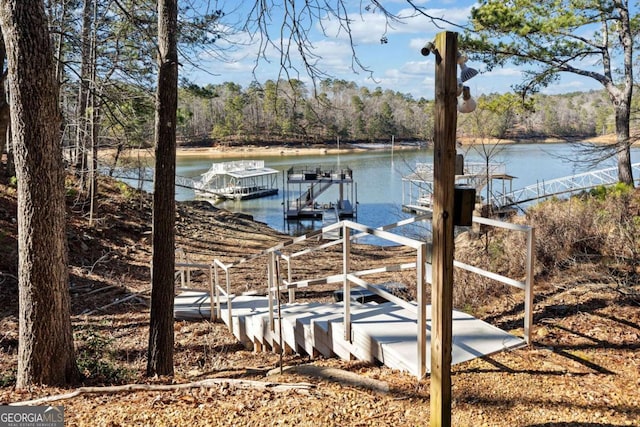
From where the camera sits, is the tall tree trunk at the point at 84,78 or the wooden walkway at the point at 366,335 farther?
the tall tree trunk at the point at 84,78

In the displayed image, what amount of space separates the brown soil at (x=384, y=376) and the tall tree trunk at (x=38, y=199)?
32 cm

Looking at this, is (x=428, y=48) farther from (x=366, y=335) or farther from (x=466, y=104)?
(x=366, y=335)

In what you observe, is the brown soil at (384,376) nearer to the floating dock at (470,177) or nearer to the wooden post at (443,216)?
the wooden post at (443,216)

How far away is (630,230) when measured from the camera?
6.86 meters

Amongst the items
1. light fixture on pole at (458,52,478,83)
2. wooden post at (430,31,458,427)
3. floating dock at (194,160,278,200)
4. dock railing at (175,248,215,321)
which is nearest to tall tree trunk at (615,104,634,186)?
dock railing at (175,248,215,321)

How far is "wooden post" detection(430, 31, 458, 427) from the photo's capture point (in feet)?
8.92

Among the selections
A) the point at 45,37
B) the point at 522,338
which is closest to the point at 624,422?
the point at 522,338

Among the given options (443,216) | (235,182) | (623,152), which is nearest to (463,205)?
(443,216)

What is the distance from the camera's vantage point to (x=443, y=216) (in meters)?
2.79

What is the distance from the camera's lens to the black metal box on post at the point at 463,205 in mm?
2812

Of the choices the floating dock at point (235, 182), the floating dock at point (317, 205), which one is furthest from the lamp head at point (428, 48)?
the floating dock at point (235, 182)

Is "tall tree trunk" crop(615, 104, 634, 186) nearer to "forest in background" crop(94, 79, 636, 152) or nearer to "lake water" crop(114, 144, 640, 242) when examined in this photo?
"forest in background" crop(94, 79, 636, 152)

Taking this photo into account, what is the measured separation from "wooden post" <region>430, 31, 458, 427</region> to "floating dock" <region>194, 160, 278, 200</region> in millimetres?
39807

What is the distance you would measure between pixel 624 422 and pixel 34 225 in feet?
Answer: 14.2
